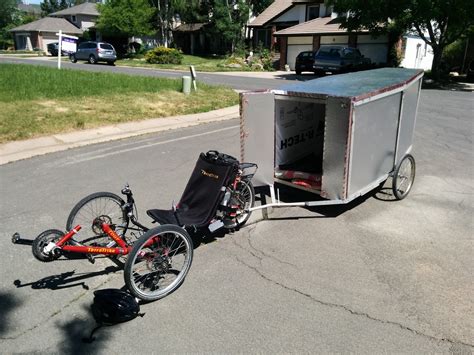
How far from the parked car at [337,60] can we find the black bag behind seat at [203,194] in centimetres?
2188

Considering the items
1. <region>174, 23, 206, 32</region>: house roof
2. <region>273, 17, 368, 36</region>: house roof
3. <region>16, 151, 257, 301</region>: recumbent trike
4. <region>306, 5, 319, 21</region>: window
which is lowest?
<region>16, 151, 257, 301</region>: recumbent trike

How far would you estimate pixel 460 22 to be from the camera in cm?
2086

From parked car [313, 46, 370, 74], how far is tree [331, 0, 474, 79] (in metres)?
1.50

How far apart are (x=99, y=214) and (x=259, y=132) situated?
7.68 feet

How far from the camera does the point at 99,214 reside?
4.64 meters

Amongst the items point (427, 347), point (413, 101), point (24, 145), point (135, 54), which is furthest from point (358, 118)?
point (135, 54)

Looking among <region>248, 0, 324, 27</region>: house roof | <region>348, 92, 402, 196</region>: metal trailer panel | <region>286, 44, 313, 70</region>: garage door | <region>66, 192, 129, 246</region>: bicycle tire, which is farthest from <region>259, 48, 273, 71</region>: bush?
<region>66, 192, 129, 246</region>: bicycle tire

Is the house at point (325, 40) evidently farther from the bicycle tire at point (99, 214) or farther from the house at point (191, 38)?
the bicycle tire at point (99, 214)

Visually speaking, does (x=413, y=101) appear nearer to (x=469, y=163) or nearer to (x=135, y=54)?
(x=469, y=163)

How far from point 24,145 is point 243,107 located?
540 cm

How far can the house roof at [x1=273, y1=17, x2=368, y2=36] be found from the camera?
104 ft

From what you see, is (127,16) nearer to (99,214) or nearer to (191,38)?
(191,38)

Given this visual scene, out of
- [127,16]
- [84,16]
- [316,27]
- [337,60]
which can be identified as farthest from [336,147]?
[84,16]

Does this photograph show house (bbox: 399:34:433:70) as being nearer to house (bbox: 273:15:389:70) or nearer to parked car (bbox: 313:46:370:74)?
house (bbox: 273:15:389:70)
